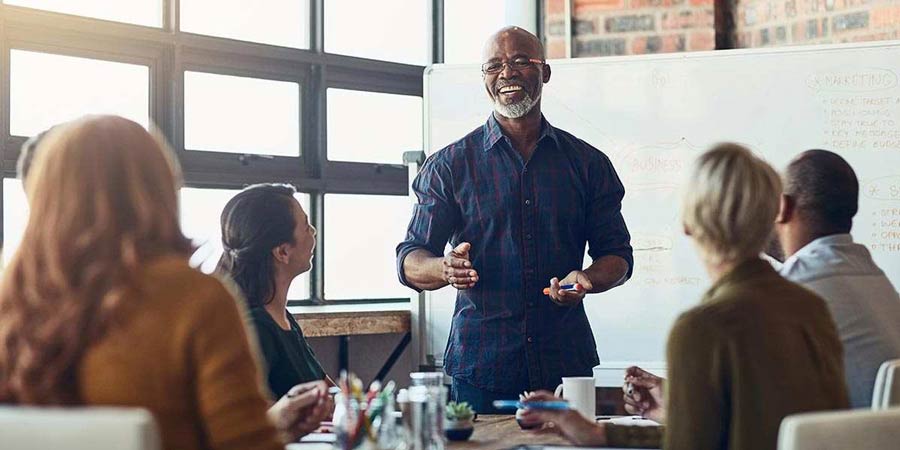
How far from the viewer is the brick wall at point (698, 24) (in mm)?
4578

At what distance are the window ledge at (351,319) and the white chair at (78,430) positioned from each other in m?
2.97

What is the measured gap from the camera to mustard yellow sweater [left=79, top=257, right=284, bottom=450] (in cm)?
147

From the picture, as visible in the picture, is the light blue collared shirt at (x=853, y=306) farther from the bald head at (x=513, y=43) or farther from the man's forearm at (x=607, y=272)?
the bald head at (x=513, y=43)

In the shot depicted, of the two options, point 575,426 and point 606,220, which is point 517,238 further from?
point 575,426

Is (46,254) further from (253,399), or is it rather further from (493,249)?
(493,249)

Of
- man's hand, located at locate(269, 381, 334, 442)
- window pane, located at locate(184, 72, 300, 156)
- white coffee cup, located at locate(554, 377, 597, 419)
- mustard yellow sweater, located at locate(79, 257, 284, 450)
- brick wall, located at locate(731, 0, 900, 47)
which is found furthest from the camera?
window pane, located at locate(184, 72, 300, 156)

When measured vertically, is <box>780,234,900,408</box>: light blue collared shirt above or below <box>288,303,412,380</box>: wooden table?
above

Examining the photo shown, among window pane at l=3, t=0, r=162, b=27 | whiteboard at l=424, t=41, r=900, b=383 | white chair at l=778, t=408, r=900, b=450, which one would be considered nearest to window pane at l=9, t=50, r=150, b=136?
window pane at l=3, t=0, r=162, b=27

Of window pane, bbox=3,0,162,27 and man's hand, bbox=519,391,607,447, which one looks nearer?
man's hand, bbox=519,391,607,447

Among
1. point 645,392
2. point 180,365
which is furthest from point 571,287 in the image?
point 180,365

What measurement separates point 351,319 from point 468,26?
5.00 feet

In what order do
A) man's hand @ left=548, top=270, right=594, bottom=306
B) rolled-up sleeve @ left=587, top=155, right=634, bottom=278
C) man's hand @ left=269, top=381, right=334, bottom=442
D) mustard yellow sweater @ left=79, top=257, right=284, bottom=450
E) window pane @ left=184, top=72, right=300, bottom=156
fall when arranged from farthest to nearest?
1. window pane @ left=184, top=72, right=300, bottom=156
2. rolled-up sleeve @ left=587, top=155, right=634, bottom=278
3. man's hand @ left=548, top=270, right=594, bottom=306
4. man's hand @ left=269, top=381, right=334, bottom=442
5. mustard yellow sweater @ left=79, top=257, right=284, bottom=450

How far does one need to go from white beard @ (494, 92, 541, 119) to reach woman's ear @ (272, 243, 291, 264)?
89cm

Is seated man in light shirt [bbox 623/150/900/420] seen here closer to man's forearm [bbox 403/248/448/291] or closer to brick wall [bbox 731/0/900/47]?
man's forearm [bbox 403/248/448/291]
